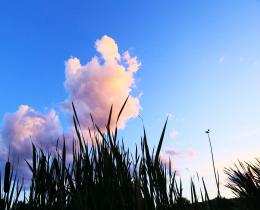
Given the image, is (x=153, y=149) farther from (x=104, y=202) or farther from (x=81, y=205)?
(x=81, y=205)

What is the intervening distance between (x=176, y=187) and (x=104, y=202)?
547mm

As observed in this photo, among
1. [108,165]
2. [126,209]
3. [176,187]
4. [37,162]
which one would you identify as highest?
[37,162]

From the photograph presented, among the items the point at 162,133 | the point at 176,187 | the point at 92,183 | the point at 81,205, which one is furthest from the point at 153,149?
the point at 81,205

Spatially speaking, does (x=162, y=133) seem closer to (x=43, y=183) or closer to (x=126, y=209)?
(x=126, y=209)

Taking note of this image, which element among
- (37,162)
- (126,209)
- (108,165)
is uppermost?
(37,162)

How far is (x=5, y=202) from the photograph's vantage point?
2.83 meters

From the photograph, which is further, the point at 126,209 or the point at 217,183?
the point at 217,183

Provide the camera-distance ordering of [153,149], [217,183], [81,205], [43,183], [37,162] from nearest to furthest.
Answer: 1. [81,205]
2. [217,183]
3. [153,149]
4. [43,183]
5. [37,162]

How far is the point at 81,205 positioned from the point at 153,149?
2.61ft

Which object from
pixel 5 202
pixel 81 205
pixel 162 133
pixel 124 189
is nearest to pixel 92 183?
pixel 124 189

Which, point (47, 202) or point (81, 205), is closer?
point (81, 205)

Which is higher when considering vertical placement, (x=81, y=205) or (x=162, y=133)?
(x=162, y=133)

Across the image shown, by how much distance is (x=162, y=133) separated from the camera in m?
1.80

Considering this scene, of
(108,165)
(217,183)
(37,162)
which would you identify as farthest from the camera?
(37,162)
